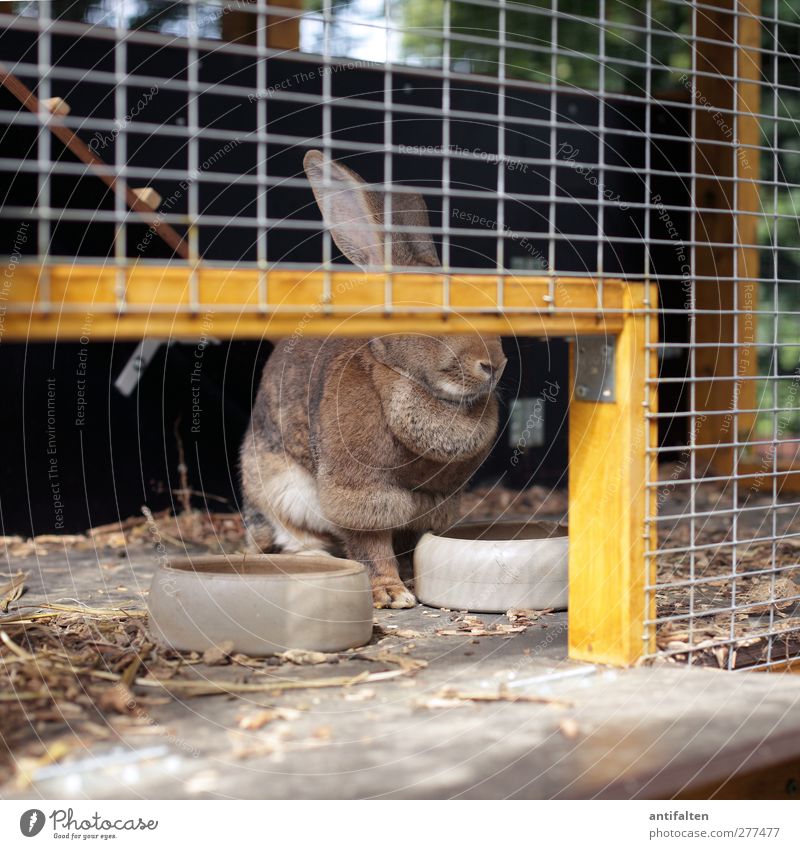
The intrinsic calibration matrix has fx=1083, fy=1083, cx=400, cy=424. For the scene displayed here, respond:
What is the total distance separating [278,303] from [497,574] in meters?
1.39

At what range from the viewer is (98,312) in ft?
5.82

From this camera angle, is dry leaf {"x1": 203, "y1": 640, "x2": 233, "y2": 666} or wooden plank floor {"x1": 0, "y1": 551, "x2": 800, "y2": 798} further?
dry leaf {"x1": 203, "y1": 640, "x2": 233, "y2": 666}

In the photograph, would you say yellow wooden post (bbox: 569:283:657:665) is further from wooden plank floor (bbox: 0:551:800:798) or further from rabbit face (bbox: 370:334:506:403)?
rabbit face (bbox: 370:334:506:403)

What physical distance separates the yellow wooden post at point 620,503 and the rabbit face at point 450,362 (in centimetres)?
76

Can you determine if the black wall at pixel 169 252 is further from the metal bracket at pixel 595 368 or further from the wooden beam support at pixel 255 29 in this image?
the metal bracket at pixel 595 368

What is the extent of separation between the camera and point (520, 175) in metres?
5.49

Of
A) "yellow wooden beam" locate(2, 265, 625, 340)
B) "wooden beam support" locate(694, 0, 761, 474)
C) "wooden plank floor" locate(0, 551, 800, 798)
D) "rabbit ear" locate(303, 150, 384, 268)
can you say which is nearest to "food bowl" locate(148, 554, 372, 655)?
"wooden plank floor" locate(0, 551, 800, 798)

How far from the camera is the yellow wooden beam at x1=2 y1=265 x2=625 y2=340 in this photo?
5.63 feet

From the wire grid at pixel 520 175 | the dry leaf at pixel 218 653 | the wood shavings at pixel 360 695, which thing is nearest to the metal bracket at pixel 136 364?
the wire grid at pixel 520 175

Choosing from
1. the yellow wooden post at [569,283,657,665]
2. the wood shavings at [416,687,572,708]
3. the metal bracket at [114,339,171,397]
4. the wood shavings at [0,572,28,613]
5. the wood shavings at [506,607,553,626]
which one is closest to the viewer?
the wood shavings at [416,687,572,708]

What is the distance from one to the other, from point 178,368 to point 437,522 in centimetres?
173

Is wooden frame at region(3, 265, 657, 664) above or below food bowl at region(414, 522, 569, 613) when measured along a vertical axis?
above

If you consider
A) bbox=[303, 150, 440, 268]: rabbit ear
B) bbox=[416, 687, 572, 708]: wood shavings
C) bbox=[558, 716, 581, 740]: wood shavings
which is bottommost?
bbox=[558, 716, 581, 740]: wood shavings

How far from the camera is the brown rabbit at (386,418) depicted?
319 centimetres
